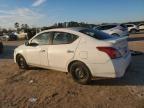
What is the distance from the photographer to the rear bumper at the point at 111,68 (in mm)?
6172

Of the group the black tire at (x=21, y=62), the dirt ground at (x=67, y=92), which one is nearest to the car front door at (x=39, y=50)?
the black tire at (x=21, y=62)

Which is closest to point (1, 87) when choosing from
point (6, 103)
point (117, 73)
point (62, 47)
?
point (6, 103)

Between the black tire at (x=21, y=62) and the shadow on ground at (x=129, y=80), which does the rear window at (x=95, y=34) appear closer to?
the shadow on ground at (x=129, y=80)

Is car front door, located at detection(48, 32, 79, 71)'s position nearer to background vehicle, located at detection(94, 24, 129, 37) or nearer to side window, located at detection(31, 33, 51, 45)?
side window, located at detection(31, 33, 51, 45)

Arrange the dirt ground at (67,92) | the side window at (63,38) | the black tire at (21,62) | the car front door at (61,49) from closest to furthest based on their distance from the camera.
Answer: the dirt ground at (67,92), the car front door at (61,49), the side window at (63,38), the black tire at (21,62)

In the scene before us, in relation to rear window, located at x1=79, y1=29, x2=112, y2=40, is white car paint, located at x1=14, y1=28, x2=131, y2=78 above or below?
below

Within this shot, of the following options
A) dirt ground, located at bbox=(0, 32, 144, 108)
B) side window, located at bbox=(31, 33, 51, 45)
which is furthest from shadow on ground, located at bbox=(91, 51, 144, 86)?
side window, located at bbox=(31, 33, 51, 45)

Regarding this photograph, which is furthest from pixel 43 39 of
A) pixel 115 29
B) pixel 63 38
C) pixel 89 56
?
pixel 115 29

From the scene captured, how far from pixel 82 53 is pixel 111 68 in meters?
0.91

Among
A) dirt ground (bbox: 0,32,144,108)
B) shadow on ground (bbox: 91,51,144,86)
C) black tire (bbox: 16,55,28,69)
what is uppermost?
black tire (bbox: 16,55,28,69)

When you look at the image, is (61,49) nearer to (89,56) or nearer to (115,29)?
(89,56)

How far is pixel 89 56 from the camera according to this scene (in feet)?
21.2

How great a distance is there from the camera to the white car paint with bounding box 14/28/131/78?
6.25 m

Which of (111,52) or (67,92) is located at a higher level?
(111,52)
